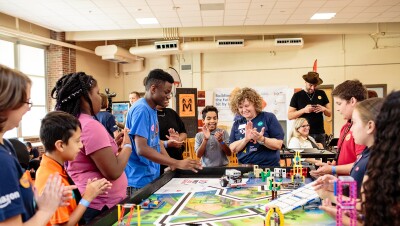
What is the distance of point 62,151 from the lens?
1.60 m

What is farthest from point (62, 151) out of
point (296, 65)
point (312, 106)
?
point (296, 65)

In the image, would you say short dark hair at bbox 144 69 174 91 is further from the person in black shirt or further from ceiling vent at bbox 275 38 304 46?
ceiling vent at bbox 275 38 304 46

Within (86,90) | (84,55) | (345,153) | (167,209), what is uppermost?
(84,55)

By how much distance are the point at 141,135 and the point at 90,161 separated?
2.15ft

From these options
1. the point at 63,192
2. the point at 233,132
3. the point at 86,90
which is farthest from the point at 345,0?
the point at 63,192

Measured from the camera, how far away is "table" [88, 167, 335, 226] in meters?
1.74

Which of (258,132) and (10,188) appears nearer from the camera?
(10,188)

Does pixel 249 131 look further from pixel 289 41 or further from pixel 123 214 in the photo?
pixel 289 41

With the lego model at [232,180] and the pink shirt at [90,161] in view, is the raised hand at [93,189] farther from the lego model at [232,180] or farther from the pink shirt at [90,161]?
the lego model at [232,180]

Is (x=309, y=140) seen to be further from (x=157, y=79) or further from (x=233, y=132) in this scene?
(x=157, y=79)

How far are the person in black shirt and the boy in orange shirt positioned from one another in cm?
398

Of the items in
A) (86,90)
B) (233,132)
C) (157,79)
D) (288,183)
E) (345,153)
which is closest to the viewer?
(86,90)

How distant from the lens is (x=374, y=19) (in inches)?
317

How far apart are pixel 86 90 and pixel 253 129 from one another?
61.2 inches
